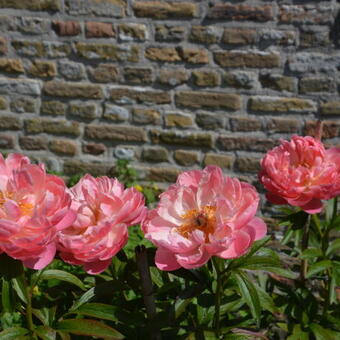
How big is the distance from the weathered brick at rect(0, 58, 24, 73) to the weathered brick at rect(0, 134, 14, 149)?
1.49 ft

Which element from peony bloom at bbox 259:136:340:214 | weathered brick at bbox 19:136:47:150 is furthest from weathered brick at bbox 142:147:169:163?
peony bloom at bbox 259:136:340:214

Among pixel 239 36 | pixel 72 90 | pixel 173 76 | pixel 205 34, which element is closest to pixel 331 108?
pixel 239 36

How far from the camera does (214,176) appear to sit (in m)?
0.92

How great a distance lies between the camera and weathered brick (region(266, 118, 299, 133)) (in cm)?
299

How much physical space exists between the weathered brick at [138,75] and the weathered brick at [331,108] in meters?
1.10

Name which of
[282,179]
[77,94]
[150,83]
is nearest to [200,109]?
[150,83]

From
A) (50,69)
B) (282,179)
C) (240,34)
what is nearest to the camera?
(282,179)

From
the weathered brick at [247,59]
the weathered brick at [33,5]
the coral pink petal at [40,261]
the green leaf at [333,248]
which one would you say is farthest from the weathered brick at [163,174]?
the coral pink petal at [40,261]

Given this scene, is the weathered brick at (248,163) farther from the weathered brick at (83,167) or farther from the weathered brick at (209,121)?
the weathered brick at (83,167)

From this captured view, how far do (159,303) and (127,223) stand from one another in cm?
38

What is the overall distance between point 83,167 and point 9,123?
0.59m

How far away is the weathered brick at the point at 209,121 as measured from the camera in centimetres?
306

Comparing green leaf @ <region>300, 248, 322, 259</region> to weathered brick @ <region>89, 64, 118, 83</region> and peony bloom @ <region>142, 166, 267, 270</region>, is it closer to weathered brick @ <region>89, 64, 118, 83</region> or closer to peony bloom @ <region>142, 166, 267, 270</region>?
peony bloom @ <region>142, 166, 267, 270</region>

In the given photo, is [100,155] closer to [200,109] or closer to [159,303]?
[200,109]
